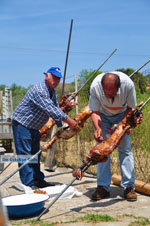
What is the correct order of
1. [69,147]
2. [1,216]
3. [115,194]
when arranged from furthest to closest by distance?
[69,147], [115,194], [1,216]

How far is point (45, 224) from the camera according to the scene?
11.7 ft

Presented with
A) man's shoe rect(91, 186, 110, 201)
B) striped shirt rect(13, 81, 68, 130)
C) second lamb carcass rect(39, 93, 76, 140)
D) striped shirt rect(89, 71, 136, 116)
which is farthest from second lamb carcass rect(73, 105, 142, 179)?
second lamb carcass rect(39, 93, 76, 140)

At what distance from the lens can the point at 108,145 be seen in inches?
159

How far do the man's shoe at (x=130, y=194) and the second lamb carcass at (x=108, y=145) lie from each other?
A: 81 centimetres

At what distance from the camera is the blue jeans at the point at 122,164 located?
4.62m

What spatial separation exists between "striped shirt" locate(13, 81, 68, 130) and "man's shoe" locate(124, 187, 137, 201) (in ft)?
4.78

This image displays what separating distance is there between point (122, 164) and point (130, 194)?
457 mm

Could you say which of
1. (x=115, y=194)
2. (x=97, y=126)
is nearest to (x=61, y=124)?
(x=97, y=126)

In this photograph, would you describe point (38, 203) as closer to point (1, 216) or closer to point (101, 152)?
point (101, 152)

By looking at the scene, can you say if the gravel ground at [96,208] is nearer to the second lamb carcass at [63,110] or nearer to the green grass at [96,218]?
the green grass at [96,218]

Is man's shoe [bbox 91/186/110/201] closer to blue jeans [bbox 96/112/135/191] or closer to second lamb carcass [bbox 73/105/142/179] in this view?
blue jeans [bbox 96/112/135/191]

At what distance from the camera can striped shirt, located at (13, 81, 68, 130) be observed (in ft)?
15.9

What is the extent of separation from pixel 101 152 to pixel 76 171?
0.40m

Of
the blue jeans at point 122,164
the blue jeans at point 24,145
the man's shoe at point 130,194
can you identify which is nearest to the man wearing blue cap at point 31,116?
the blue jeans at point 24,145
